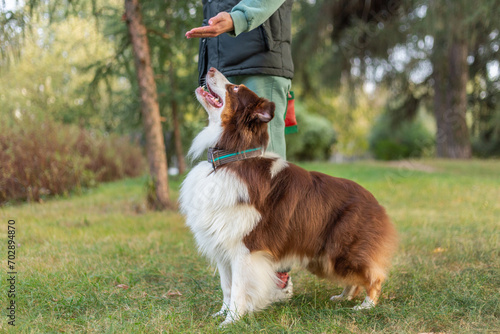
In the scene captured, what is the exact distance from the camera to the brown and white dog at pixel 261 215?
2.54m

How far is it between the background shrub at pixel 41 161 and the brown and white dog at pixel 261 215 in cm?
451

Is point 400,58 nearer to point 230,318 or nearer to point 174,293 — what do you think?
point 174,293

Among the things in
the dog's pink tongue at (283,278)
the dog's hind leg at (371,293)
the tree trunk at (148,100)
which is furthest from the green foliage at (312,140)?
the dog's hind leg at (371,293)

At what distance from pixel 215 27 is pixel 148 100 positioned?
355 cm

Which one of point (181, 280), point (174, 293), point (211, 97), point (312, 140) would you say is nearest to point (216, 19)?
point (211, 97)

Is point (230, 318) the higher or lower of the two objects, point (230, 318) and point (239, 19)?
the lower

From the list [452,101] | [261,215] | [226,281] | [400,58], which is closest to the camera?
[261,215]

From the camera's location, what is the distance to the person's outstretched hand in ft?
7.63

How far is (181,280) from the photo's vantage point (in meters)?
3.39

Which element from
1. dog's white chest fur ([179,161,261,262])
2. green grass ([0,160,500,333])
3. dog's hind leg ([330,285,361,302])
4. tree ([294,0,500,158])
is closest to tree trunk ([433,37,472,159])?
tree ([294,0,500,158])

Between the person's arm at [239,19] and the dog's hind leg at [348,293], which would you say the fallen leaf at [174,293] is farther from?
the person's arm at [239,19]

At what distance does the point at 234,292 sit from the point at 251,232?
40cm

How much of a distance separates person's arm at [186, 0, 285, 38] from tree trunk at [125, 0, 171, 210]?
3389 millimetres

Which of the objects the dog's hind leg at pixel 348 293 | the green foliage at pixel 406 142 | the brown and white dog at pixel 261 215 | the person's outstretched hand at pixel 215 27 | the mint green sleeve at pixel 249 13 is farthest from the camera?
the green foliage at pixel 406 142
